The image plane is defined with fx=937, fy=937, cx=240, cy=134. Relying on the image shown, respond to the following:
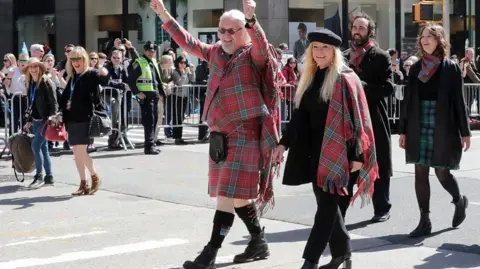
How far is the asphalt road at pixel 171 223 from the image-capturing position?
7.31 metres

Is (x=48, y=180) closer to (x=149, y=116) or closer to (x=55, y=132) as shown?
(x=55, y=132)

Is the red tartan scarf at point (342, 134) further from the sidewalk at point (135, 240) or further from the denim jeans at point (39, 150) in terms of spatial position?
the denim jeans at point (39, 150)

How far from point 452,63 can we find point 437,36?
262 mm

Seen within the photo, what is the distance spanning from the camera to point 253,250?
23.0 feet

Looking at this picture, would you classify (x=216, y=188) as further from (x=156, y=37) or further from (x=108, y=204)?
(x=156, y=37)

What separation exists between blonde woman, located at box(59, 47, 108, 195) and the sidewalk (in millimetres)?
475

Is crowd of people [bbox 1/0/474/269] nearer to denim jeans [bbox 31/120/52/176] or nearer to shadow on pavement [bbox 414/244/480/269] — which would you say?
shadow on pavement [bbox 414/244/480/269]

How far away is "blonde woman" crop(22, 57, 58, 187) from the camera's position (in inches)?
444

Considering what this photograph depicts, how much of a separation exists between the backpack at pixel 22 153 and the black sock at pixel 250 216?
17.0 feet

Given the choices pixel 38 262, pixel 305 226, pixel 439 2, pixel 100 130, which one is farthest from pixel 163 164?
pixel 439 2

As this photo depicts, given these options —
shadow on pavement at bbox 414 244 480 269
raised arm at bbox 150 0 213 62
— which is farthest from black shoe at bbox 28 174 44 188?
shadow on pavement at bbox 414 244 480 269

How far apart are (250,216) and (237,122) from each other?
75 cm

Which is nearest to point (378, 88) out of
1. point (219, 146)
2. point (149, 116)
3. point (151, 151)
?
point (219, 146)

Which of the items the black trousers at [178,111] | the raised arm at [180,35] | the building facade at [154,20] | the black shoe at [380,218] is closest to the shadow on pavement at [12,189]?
the black shoe at [380,218]
